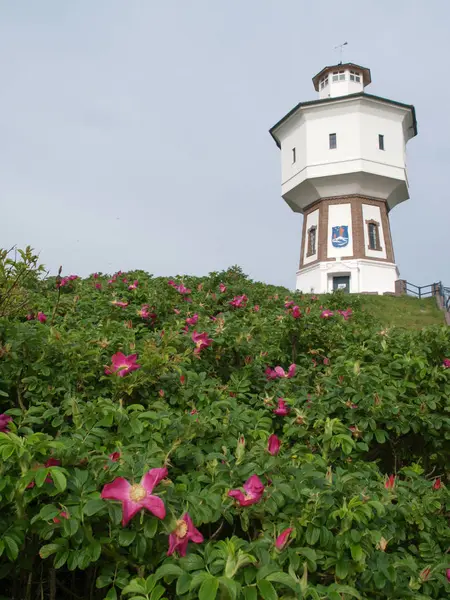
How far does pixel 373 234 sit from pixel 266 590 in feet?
92.9

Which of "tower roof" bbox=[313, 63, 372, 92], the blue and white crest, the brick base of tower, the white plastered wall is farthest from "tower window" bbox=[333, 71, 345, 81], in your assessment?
the blue and white crest

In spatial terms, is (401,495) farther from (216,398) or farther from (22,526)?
(22,526)

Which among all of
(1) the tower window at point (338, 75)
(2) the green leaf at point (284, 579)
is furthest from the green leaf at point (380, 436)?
(1) the tower window at point (338, 75)

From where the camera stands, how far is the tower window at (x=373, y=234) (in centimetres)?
2806

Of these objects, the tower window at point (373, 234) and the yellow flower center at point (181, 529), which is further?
the tower window at point (373, 234)

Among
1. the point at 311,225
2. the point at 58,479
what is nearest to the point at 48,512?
the point at 58,479

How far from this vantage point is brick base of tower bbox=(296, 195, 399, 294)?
2747cm

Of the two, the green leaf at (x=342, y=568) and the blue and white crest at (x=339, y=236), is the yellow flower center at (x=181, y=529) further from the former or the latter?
the blue and white crest at (x=339, y=236)

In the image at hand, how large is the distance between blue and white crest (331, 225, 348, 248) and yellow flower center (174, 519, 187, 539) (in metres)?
27.2

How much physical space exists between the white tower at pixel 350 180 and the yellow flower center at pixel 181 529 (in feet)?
86.4

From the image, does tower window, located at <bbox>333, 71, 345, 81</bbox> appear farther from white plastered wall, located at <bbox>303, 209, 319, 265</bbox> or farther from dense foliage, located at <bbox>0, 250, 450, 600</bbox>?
dense foliage, located at <bbox>0, 250, 450, 600</bbox>

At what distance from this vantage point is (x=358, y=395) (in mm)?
3164

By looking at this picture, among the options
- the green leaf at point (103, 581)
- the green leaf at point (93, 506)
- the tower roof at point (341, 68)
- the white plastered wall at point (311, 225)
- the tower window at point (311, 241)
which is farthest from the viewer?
the tower roof at point (341, 68)

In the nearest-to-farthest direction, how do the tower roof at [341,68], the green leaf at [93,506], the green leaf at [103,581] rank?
the green leaf at [93,506] < the green leaf at [103,581] < the tower roof at [341,68]
